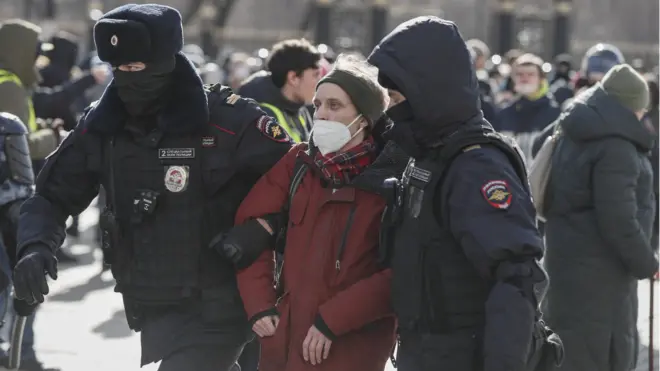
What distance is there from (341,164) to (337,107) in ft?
0.63

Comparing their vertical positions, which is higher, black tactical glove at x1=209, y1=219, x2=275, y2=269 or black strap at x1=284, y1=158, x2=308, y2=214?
black strap at x1=284, y1=158, x2=308, y2=214

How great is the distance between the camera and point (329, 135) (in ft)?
13.8

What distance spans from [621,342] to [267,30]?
36704mm

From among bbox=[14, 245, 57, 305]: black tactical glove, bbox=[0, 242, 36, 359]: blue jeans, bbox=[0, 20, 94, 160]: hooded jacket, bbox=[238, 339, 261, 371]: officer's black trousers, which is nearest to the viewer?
bbox=[14, 245, 57, 305]: black tactical glove

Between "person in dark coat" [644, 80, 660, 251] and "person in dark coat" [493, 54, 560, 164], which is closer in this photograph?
"person in dark coat" [644, 80, 660, 251]

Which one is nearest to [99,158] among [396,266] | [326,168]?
[326,168]

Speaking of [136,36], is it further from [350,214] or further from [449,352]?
[449,352]

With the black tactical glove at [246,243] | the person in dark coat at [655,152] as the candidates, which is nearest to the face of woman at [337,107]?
the black tactical glove at [246,243]

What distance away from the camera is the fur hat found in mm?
4441

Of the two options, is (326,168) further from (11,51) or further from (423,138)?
(11,51)

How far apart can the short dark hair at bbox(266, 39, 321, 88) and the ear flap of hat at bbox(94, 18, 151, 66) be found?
7.28ft

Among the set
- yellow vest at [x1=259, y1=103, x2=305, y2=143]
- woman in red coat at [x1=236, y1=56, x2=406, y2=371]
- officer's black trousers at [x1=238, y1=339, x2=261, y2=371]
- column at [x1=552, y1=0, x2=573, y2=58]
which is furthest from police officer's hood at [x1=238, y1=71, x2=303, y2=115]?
column at [x1=552, y1=0, x2=573, y2=58]

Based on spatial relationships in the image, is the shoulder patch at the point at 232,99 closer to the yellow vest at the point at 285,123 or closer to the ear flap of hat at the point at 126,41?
the ear flap of hat at the point at 126,41

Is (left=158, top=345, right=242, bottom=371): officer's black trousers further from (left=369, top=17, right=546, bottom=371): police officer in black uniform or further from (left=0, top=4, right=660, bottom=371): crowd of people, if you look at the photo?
(left=369, top=17, right=546, bottom=371): police officer in black uniform
